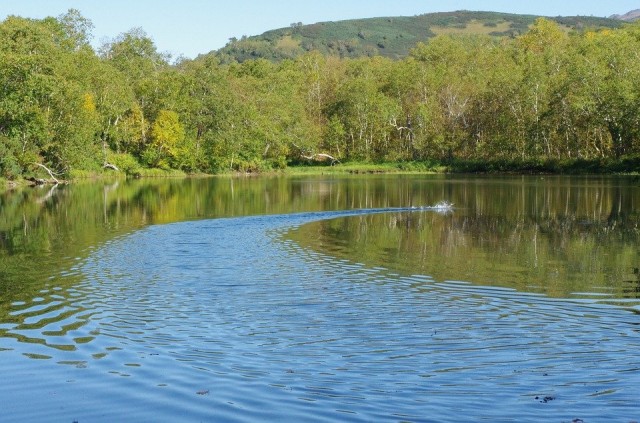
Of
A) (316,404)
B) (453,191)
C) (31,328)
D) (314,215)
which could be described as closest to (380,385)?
(316,404)

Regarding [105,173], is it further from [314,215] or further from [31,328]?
[31,328]

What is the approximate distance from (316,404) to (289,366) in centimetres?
175

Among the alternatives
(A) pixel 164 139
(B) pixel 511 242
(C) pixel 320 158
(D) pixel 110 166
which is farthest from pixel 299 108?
(B) pixel 511 242

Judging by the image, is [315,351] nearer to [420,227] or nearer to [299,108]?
[420,227]

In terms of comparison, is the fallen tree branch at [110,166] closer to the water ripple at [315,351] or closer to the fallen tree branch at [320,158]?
the fallen tree branch at [320,158]

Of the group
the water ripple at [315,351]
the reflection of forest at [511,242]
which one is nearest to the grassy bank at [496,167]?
the reflection of forest at [511,242]

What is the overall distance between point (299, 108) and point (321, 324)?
96805mm

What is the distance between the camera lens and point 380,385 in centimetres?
1041

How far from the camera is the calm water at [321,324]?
980cm

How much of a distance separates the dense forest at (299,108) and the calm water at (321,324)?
42.1m

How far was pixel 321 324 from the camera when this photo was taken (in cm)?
1416

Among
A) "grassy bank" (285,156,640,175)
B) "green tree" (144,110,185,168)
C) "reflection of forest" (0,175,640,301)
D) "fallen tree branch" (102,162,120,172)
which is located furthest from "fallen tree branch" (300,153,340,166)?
"reflection of forest" (0,175,640,301)

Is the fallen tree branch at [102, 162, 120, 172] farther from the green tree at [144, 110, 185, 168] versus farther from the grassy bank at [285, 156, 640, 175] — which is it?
the grassy bank at [285, 156, 640, 175]

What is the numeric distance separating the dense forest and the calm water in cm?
4212
